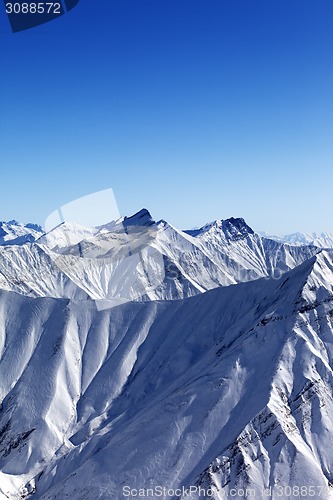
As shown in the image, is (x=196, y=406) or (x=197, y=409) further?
(x=196, y=406)

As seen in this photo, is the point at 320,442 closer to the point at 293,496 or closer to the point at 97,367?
the point at 293,496

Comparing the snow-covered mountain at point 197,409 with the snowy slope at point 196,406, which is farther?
the snowy slope at point 196,406

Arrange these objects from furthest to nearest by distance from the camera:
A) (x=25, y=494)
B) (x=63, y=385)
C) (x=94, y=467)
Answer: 1. (x=63, y=385)
2. (x=25, y=494)
3. (x=94, y=467)

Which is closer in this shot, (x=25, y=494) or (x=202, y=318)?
(x=25, y=494)

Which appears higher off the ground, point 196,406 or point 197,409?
point 196,406

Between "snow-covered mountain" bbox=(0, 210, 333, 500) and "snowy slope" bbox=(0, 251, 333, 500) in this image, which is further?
"snowy slope" bbox=(0, 251, 333, 500)

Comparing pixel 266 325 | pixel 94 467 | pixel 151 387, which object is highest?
pixel 266 325

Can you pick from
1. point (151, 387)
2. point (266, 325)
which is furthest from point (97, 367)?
point (266, 325)

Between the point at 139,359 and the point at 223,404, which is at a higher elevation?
the point at 223,404
